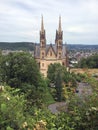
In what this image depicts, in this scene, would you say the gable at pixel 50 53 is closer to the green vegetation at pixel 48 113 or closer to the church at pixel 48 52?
the church at pixel 48 52

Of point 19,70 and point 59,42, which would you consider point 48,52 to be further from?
point 19,70

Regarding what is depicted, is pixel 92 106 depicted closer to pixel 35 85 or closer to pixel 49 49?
pixel 35 85

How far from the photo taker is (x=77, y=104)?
842 centimetres

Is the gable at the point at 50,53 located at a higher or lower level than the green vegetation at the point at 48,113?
lower

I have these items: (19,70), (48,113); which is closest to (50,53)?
(19,70)

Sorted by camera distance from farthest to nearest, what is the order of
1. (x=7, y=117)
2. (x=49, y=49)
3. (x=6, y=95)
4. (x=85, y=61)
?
(x=85, y=61) → (x=49, y=49) → (x=6, y=95) → (x=7, y=117)

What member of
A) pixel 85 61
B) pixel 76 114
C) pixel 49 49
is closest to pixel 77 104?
pixel 76 114

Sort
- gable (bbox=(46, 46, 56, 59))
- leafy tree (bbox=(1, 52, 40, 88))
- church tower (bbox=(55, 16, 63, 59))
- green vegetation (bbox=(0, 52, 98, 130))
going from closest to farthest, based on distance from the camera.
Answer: green vegetation (bbox=(0, 52, 98, 130)) < leafy tree (bbox=(1, 52, 40, 88)) < gable (bbox=(46, 46, 56, 59)) < church tower (bbox=(55, 16, 63, 59))

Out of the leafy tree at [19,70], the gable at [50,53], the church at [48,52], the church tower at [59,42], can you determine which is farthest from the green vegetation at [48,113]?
the church tower at [59,42]

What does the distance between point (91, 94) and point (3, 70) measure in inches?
700

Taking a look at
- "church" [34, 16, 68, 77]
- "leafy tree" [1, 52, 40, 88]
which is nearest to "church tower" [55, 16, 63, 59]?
"church" [34, 16, 68, 77]

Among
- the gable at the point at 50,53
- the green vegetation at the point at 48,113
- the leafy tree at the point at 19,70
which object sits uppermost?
the green vegetation at the point at 48,113

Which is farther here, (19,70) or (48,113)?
(19,70)

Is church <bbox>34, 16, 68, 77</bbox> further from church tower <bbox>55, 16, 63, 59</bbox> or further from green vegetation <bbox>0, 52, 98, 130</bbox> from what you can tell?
green vegetation <bbox>0, 52, 98, 130</bbox>
